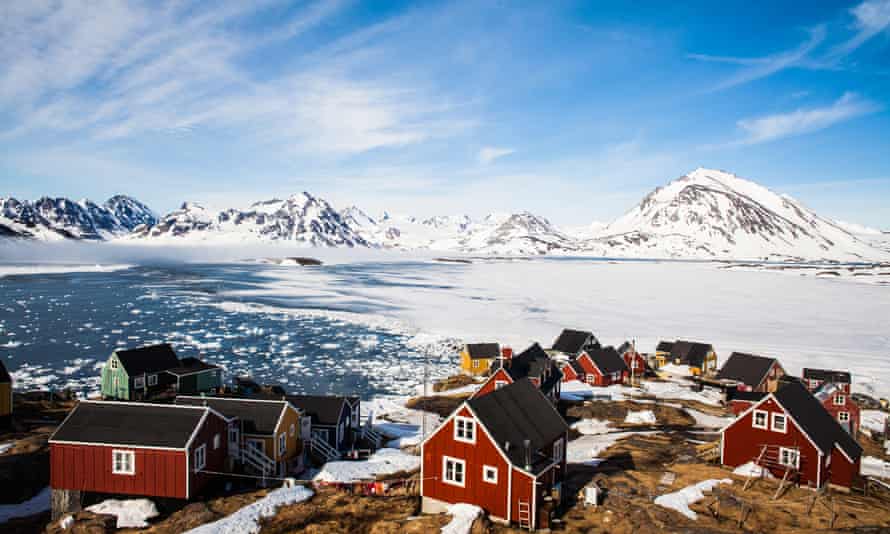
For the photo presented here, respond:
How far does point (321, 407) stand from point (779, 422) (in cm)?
2604

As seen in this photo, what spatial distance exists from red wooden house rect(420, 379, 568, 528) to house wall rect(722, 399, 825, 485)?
11.2m

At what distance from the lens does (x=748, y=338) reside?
75.4 metres

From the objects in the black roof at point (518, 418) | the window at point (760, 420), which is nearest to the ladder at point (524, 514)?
the black roof at point (518, 418)

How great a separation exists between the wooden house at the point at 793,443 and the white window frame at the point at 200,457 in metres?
26.9

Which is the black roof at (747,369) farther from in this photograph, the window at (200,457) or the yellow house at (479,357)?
the window at (200,457)

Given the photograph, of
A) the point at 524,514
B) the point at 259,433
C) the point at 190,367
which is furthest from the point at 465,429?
the point at 190,367

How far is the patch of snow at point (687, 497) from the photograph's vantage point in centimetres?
2470

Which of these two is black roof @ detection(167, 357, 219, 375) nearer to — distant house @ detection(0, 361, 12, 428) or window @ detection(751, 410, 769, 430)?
distant house @ detection(0, 361, 12, 428)

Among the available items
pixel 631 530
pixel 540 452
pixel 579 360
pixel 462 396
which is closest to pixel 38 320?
pixel 462 396

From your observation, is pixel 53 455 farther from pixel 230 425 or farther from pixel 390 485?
pixel 390 485

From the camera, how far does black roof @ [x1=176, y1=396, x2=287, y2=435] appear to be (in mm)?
30484

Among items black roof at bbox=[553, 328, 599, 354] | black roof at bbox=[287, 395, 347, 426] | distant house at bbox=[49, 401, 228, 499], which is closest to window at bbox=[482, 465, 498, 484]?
distant house at bbox=[49, 401, 228, 499]

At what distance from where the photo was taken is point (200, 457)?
2688 centimetres

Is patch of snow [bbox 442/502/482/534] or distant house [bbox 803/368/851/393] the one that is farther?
distant house [bbox 803/368/851/393]
